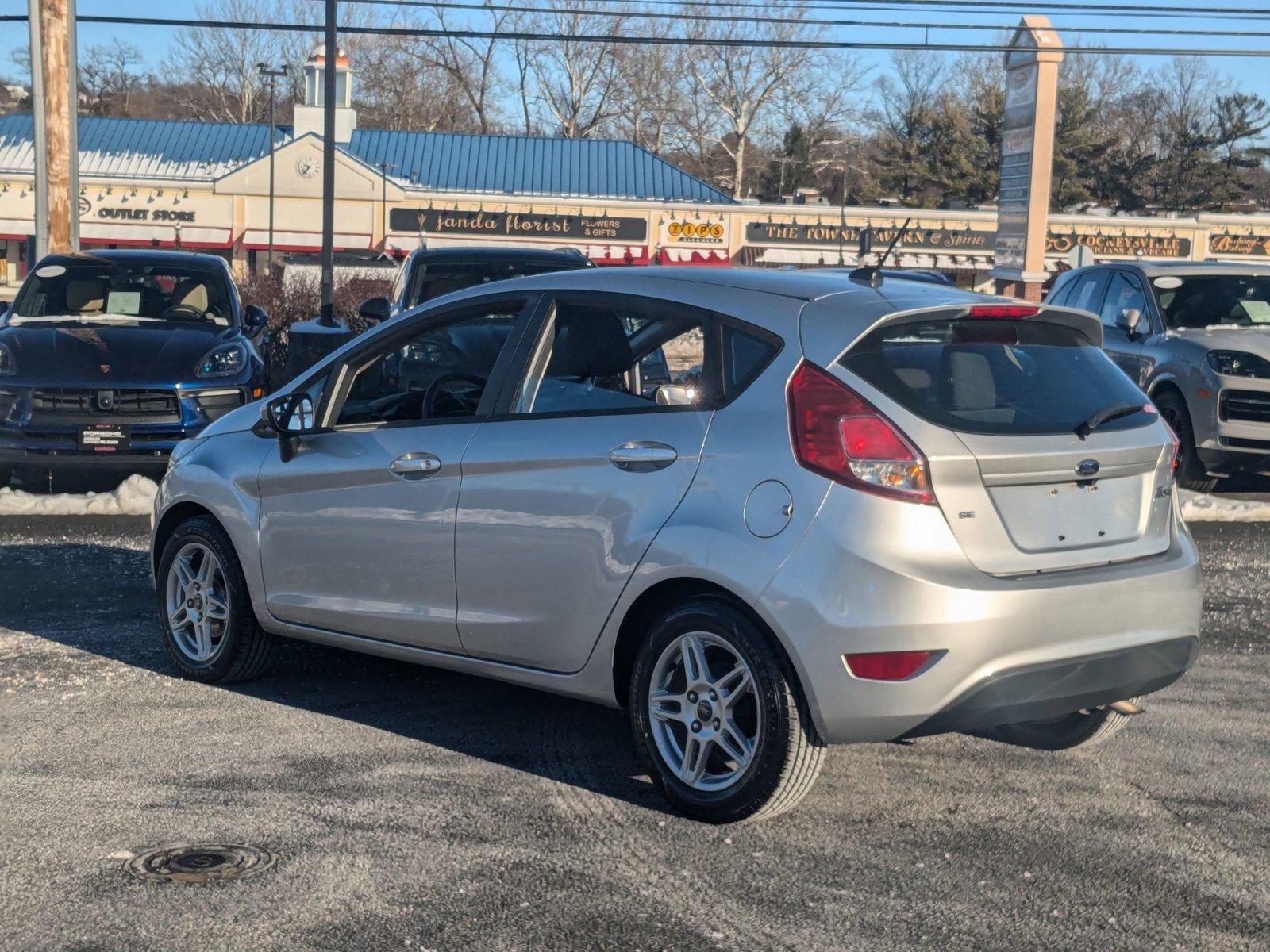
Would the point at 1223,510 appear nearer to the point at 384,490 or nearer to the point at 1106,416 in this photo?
the point at 1106,416

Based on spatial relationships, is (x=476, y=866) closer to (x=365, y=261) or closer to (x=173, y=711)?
(x=173, y=711)

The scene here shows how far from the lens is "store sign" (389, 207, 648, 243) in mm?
63906

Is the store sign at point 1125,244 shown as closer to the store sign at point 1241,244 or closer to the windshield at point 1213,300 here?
the store sign at point 1241,244

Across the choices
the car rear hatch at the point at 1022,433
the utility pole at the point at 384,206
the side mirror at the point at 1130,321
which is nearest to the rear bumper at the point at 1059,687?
the car rear hatch at the point at 1022,433

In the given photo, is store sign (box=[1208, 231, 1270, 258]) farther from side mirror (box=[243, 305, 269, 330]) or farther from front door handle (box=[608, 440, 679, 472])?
front door handle (box=[608, 440, 679, 472])

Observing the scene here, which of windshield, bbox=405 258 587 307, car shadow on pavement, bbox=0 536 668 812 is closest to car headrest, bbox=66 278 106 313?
windshield, bbox=405 258 587 307

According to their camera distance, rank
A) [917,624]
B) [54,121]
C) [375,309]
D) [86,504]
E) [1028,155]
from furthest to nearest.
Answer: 1. [1028,155]
2. [54,121]
3. [375,309]
4. [86,504]
5. [917,624]

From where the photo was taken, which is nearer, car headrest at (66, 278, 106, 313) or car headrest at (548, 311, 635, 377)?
car headrest at (548, 311, 635, 377)

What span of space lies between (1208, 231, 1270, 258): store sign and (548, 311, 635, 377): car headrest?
230ft

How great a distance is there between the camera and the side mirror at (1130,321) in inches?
474

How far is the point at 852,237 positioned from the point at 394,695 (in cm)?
6106

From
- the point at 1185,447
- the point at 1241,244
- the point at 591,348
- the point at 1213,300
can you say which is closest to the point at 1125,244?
the point at 1241,244

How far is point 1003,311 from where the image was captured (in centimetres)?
470

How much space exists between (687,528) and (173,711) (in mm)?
2370
